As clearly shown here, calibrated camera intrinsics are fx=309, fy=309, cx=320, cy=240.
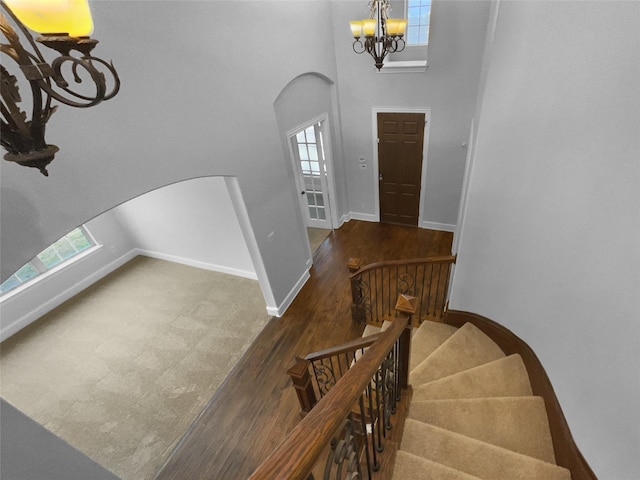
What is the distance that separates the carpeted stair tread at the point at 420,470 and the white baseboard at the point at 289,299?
2.94 meters

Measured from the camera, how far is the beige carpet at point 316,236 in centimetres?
596

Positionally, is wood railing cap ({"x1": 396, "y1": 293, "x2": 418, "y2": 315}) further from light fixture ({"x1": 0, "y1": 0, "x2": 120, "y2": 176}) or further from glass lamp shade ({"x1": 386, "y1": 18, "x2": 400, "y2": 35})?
glass lamp shade ({"x1": 386, "y1": 18, "x2": 400, "y2": 35})

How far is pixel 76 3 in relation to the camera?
3.32 feet

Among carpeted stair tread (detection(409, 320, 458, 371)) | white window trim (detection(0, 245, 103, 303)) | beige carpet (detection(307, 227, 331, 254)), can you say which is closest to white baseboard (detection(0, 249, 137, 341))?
white window trim (detection(0, 245, 103, 303))

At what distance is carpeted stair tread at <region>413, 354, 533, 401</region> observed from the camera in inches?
96.8

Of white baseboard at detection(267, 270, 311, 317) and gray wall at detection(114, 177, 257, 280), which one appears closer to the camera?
white baseboard at detection(267, 270, 311, 317)

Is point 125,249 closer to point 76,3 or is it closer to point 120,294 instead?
point 120,294

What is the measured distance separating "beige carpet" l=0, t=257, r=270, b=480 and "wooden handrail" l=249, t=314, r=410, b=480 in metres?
3.06

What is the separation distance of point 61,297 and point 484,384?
6.53 metres

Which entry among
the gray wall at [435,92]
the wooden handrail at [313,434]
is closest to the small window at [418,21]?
the gray wall at [435,92]

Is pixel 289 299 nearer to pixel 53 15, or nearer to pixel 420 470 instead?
pixel 420 470

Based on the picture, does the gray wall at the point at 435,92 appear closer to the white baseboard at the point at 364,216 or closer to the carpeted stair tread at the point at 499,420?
the white baseboard at the point at 364,216

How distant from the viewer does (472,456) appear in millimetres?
1835

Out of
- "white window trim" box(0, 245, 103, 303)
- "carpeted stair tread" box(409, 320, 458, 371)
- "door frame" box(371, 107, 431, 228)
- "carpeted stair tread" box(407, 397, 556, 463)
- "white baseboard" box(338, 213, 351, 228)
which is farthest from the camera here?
"white baseboard" box(338, 213, 351, 228)
